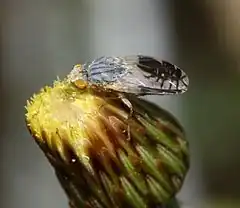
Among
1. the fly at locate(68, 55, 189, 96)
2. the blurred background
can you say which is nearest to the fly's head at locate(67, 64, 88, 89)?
the fly at locate(68, 55, 189, 96)

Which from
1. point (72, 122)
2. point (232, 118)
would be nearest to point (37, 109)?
point (72, 122)

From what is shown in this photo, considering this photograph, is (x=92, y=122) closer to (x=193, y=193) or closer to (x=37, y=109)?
(x=37, y=109)

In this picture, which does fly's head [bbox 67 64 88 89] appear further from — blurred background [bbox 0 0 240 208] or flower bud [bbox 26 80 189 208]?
blurred background [bbox 0 0 240 208]

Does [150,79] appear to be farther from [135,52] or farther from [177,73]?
[135,52]

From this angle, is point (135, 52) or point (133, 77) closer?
point (133, 77)

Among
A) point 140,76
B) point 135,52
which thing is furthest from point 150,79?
point 135,52

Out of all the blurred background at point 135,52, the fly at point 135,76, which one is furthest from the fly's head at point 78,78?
the blurred background at point 135,52
